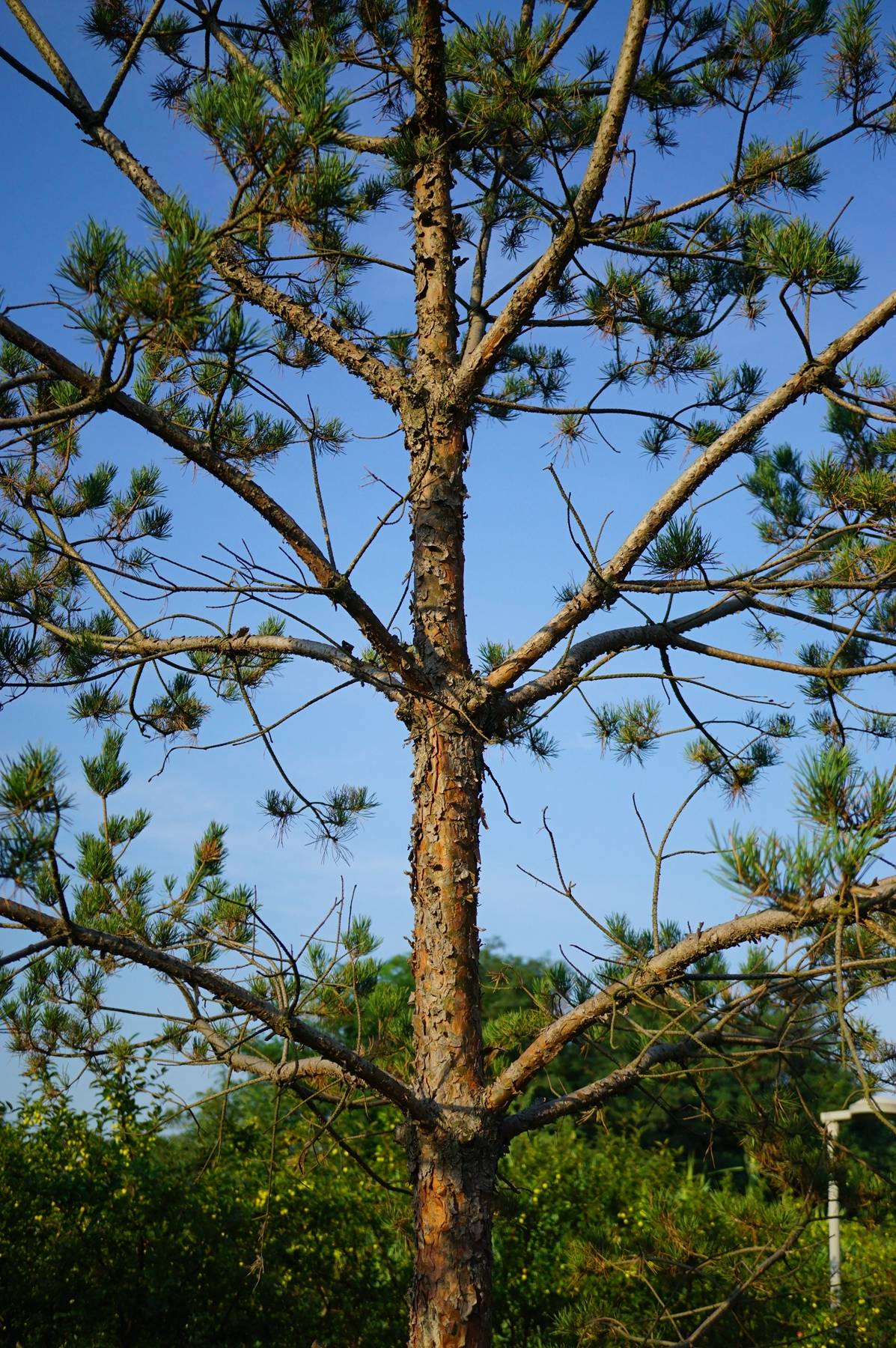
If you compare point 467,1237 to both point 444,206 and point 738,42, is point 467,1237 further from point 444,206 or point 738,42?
point 738,42

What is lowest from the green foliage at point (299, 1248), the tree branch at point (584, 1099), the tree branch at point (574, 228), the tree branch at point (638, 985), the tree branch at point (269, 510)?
the green foliage at point (299, 1248)

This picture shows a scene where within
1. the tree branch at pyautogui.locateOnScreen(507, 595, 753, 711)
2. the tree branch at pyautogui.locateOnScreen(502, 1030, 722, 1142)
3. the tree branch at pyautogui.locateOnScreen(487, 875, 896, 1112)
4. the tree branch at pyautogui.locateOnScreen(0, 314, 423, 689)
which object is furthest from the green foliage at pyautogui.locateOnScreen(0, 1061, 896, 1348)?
the tree branch at pyautogui.locateOnScreen(0, 314, 423, 689)

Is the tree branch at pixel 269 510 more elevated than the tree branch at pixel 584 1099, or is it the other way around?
the tree branch at pixel 269 510

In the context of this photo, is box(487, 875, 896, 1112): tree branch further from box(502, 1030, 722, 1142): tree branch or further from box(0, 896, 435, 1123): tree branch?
box(0, 896, 435, 1123): tree branch

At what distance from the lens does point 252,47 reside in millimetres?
3799

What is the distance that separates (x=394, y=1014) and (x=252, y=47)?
335cm

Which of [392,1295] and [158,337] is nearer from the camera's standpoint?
[158,337]

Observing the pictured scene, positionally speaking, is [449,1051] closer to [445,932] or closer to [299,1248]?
[445,932]

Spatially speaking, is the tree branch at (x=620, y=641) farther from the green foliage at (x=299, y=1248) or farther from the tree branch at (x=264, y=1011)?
the green foliage at (x=299, y=1248)

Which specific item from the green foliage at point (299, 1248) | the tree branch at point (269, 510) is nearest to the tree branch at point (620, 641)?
the tree branch at point (269, 510)

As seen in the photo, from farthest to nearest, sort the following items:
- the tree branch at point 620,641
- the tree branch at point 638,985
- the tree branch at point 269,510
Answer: the tree branch at point 620,641 < the tree branch at point 638,985 < the tree branch at point 269,510

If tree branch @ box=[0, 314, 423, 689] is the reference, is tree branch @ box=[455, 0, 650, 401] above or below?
above

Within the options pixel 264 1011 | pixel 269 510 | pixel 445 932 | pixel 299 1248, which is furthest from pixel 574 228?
pixel 299 1248

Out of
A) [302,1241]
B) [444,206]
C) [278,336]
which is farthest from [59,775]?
[302,1241]
